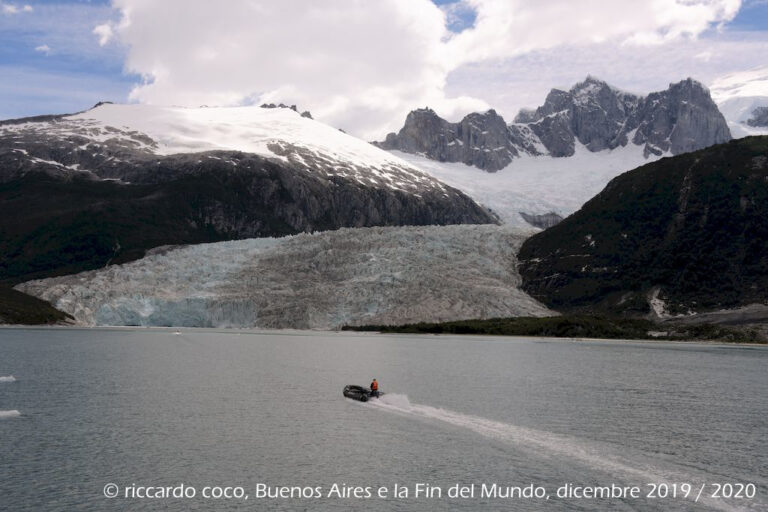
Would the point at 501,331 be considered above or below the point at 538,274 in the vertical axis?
below

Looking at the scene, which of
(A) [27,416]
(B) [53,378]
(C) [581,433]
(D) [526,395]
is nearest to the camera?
(C) [581,433]

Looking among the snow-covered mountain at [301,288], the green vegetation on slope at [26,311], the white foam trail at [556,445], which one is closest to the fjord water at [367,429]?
the white foam trail at [556,445]

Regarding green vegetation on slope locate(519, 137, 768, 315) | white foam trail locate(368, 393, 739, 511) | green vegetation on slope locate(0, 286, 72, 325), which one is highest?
green vegetation on slope locate(519, 137, 768, 315)

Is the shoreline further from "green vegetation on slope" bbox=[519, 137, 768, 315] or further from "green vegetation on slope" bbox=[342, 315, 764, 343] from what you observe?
"green vegetation on slope" bbox=[519, 137, 768, 315]

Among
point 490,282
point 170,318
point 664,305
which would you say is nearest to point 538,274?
point 490,282

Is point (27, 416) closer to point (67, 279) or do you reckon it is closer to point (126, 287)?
point (126, 287)

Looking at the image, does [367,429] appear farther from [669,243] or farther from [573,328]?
[669,243]

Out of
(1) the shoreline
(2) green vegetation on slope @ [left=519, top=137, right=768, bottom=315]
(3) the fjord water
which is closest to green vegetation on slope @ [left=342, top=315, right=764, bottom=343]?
(1) the shoreline
